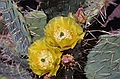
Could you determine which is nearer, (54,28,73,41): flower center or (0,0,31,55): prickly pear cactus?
(54,28,73,41): flower center

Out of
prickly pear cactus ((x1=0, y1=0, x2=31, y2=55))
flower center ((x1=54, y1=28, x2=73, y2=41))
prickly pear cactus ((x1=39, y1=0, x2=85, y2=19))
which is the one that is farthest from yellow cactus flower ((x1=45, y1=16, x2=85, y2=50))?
prickly pear cactus ((x1=0, y1=0, x2=31, y2=55))

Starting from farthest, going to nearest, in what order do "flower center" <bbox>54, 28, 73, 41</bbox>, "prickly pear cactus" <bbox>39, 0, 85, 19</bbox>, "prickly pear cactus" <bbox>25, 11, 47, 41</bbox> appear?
"prickly pear cactus" <bbox>25, 11, 47, 41</bbox> < "prickly pear cactus" <bbox>39, 0, 85, 19</bbox> < "flower center" <bbox>54, 28, 73, 41</bbox>

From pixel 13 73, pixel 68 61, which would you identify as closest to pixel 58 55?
pixel 68 61

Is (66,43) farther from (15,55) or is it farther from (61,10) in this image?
(15,55)

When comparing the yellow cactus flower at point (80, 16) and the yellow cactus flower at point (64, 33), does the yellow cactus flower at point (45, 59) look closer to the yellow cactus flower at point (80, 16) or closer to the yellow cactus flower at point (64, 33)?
the yellow cactus flower at point (64, 33)

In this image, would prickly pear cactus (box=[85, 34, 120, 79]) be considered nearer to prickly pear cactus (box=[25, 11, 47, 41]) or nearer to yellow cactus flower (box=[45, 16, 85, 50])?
yellow cactus flower (box=[45, 16, 85, 50])

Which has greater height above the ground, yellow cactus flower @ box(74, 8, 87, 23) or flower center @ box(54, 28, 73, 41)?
yellow cactus flower @ box(74, 8, 87, 23)
